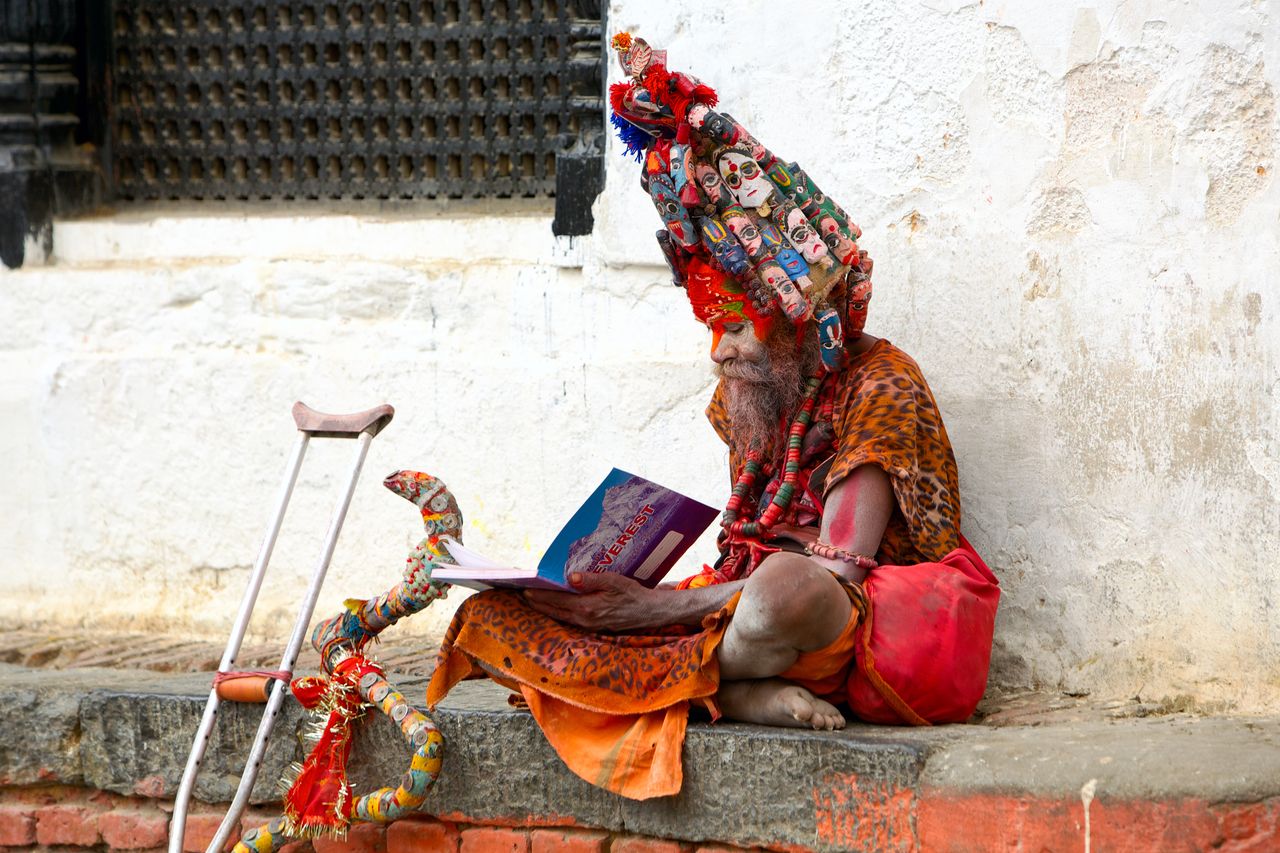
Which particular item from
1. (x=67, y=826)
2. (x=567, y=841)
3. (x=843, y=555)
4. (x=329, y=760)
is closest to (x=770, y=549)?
(x=843, y=555)

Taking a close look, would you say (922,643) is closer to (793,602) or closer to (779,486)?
(793,602)

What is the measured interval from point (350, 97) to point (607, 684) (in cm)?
255

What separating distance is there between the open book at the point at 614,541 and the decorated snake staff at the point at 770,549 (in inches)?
2.5

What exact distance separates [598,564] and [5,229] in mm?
2876

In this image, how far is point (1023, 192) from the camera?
4355 mm

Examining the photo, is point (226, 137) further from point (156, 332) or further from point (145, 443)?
point (145, 443)

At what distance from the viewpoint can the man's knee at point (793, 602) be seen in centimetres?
363

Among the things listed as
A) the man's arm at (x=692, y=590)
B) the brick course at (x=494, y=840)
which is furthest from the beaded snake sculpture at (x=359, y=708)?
the man's arm at (x=692, y=590)

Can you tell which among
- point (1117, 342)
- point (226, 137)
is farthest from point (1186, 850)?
point (226, 137)

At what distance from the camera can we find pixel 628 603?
13.0 ft

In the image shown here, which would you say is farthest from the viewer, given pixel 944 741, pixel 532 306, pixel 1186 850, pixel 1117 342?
pixel 532 306

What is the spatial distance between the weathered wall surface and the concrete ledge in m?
0.55

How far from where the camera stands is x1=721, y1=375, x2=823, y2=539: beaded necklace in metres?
4.12

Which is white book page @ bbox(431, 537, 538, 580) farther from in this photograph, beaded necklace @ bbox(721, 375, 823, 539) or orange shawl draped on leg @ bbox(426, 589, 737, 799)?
beaded necklace @ bbox(721, 375, 823, 539)
